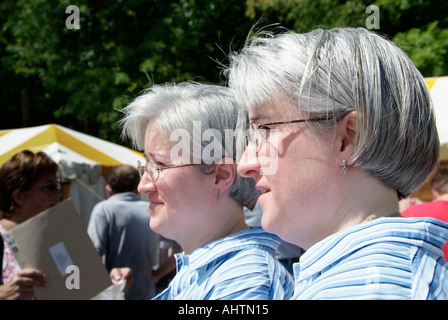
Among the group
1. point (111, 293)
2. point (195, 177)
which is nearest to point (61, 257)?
point (111, 293)

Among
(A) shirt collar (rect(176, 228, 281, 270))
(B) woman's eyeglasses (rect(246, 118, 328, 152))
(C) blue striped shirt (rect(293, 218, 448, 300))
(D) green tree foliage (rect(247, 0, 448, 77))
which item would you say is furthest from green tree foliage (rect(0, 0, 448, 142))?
(C) blue striped shirt (rect(293, 218, 448, 300))

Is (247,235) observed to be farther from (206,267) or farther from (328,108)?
(328,108)

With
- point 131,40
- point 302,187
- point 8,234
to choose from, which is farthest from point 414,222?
point 131,40

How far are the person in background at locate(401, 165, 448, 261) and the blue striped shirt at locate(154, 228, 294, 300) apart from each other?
1737mm

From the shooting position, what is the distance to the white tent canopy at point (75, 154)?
508cm

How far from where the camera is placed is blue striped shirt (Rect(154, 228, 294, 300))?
1.53 m

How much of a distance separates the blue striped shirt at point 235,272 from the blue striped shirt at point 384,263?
515 mm

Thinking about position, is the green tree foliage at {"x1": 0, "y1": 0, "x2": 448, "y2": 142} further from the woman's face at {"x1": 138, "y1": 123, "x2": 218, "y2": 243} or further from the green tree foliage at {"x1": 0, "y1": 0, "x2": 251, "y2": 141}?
the woman's face at {"x1": 138, "y1": 123, "x2": 218, "y2": 243}

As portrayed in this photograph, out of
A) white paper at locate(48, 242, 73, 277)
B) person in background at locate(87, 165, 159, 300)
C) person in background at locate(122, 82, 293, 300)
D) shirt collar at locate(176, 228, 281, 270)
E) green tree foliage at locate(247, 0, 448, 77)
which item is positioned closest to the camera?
shirt collar at locate(176, 228, 281, 270)

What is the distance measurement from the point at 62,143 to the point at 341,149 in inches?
192

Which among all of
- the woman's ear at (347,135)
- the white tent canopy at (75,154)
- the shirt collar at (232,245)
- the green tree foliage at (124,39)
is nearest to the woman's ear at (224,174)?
the shirt collar at (232,245)

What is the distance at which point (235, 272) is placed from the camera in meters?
1.57

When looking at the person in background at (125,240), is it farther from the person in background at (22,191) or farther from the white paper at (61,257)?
the white paper at (61,257)
